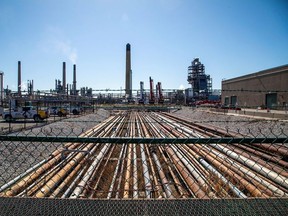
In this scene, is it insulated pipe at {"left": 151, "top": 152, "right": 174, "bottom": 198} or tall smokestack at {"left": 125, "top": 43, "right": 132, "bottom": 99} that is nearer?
insulated pipe at {"left": 151, "top": 152, "right": 174, "bottom": 198}

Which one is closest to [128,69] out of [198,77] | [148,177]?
[198,77]

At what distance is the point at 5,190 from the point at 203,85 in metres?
65.4

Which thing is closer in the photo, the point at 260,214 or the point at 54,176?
the point at 260,214

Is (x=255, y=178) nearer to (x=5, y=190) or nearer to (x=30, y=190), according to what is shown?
(x=30, y=190)

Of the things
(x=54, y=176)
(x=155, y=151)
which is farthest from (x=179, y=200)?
(x=155, y=151)

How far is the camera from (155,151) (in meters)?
8.29

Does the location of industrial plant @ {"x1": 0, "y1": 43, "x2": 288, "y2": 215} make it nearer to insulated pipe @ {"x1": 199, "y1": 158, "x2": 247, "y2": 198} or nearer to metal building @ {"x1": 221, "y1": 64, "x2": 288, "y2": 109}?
insulated pipe @ {"x1": 199, "y1": 158, "x2": 247, "y2": 198}

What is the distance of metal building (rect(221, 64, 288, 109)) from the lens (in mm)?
28966

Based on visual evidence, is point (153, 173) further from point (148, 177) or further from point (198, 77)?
point (198, 77)

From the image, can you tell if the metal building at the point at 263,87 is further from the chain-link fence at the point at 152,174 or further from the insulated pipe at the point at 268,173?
the insulated pipe at the point at 268,173

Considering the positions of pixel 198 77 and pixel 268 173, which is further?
pixel 198 77

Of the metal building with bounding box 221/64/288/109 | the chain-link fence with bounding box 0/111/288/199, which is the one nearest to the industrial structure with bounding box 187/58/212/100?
the metal building with bounding box 221/64/288/109

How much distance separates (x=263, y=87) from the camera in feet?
113

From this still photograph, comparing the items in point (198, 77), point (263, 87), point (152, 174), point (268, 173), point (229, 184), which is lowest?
point (152, 174)
